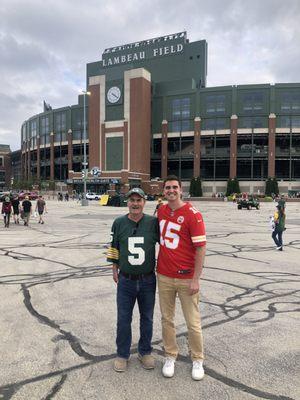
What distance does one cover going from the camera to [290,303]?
6.27 meters

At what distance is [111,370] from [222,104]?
3102 inches

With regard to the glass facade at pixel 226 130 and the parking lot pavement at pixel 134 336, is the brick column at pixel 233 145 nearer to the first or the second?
the glass facade at pixel 226 130

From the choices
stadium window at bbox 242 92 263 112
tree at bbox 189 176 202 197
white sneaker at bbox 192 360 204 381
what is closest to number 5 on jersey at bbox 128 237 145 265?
white sneaker at bbox 192 360 204 381

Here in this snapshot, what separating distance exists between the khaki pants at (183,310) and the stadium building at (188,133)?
227ft

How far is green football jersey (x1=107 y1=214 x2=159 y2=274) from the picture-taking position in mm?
3939

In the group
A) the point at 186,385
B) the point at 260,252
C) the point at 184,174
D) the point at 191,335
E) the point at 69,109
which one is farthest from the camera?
the point at 69,109

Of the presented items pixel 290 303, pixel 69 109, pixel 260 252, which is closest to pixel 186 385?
→ pixel 290 303

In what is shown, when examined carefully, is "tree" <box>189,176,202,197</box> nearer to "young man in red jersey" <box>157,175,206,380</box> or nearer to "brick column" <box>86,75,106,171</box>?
"brick column" <box>86,75,106,171</box>

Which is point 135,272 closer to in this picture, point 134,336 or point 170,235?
point 170,235

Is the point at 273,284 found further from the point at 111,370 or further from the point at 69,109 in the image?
the point at 69,109

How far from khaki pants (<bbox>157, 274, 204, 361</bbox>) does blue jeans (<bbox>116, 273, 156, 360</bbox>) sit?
14 cm

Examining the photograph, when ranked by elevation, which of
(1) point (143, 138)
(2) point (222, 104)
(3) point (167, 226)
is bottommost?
(3) point (167, 226)

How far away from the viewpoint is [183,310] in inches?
154

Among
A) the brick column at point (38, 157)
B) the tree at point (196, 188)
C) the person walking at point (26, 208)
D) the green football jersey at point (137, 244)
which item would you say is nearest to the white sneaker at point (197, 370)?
the green football jersey at point (137, 244)
